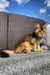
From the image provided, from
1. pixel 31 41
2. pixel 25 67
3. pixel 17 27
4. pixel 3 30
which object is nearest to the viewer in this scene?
pixel 25 67

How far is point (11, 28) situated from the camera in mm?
1732

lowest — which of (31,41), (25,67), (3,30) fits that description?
(25,67)

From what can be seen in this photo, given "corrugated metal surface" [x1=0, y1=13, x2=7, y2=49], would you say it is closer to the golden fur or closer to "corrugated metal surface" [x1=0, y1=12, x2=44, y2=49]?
"corrugated metal surface" [x1=0, y1=12, x2=44, y2=49]

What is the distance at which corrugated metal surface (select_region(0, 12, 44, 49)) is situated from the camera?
1.67 m

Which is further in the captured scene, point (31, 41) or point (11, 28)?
point (11, 28)

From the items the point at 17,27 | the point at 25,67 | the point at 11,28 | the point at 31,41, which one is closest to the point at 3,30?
the point at 11,28

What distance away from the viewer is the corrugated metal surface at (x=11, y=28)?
1673mm

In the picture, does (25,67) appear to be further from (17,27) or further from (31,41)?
(17,27)

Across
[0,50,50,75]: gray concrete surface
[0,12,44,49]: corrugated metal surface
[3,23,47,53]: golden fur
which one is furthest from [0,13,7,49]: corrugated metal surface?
[0,50,50,75]: gray concrete surface

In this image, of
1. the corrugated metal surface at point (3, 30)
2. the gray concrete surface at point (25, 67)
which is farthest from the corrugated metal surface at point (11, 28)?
the gray concrete surface at point (25, 67)

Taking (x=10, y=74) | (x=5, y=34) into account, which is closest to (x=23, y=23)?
(x=5, y=34)

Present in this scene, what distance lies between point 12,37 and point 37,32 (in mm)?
481

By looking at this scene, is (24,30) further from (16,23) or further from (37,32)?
(37,32)

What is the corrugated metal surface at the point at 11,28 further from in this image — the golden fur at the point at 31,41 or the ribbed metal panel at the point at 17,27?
the golden fur at the point at 31,41
